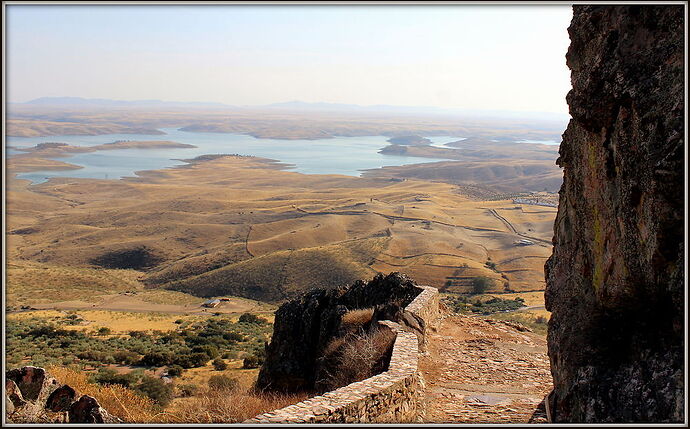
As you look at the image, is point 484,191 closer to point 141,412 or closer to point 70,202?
point 70,202

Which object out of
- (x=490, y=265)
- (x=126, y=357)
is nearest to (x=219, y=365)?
(x=126, y=357)

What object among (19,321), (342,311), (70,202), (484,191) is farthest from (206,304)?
(484,191)

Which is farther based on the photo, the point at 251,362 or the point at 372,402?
the point at 251,362

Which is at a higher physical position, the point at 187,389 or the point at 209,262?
the point at 187,389

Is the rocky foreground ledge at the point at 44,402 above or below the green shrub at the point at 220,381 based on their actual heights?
above

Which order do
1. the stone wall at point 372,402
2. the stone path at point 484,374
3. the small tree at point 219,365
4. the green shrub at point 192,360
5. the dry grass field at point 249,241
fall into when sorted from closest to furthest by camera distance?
the stone wall at point 372,402 → the stone path at point 484,374 → the small tree at point 219,365 → the green shrub at point 192,360 → the dry grass field at point 249,241

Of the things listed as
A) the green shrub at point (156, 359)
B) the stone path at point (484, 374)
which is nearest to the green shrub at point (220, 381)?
the green shrub at point (156, 359)

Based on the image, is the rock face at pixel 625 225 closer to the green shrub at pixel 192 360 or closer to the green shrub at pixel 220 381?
the green shrub at pixel 220 381

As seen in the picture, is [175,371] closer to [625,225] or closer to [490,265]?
[625,225]
